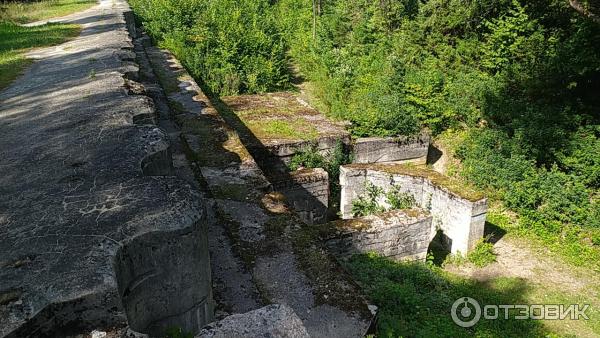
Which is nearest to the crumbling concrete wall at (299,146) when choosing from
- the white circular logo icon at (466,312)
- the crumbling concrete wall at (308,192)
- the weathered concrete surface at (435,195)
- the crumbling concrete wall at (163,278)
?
the crumbling concrete wall at (308,192)

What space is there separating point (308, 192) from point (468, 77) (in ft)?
22.2

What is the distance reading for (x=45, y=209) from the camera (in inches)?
128

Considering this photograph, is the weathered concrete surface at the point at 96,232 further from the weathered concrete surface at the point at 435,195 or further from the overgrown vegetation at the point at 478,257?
the overgrown vegetation at the point at 478,257

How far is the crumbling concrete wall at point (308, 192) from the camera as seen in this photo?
848cm

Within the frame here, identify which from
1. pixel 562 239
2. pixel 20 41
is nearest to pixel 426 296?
pixel 562 239

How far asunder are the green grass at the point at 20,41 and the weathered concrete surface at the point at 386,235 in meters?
6.17

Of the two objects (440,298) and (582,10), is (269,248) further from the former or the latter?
(582,10)

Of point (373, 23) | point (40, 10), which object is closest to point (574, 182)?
point (373, 23)

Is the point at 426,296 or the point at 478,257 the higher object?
the point at 426,296

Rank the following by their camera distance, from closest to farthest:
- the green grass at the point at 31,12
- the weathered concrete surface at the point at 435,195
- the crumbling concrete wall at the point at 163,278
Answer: the crumbling concrete wall at the point at 163,278 < the weathered concrete surface at the point at 435,195 < the green grass at the point at 31,12

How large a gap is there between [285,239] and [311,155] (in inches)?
179

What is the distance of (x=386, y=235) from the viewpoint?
7.06 meters

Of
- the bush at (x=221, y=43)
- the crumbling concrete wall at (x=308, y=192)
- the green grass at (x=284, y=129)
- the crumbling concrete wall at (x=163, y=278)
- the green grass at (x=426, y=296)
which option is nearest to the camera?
the crumbling concrete wall at (x=163, y=278)

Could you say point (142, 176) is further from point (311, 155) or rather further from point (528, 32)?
point (528, 32)
